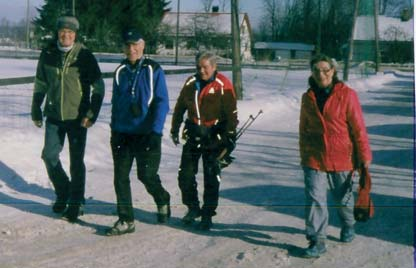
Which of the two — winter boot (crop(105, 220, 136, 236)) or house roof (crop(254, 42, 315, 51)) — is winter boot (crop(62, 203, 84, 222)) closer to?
winter boot (crop(105, 220, 136, 236))

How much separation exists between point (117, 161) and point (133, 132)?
267mm

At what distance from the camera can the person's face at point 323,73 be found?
450 cm

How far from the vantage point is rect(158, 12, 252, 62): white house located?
6.63 metres

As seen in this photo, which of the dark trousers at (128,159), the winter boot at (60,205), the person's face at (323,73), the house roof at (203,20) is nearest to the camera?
the person's face at (323,73)

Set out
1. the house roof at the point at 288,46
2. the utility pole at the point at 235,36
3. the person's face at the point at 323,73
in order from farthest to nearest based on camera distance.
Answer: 1. the utility pole at the point at 235,36
2. the house roof at the point at 288,46
3. the person's face at the point at 323,73

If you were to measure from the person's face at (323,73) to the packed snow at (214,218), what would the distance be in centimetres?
117

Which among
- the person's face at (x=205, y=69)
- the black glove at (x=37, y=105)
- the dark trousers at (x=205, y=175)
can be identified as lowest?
the dark trousers at (x=205, y=175)

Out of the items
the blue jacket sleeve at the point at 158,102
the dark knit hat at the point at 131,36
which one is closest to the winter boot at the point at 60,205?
the blue jacket sleeve at the point at 158,102

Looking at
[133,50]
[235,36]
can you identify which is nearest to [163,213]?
[133,50]

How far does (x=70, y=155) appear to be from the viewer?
5.61 m

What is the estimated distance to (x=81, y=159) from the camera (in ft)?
18.7

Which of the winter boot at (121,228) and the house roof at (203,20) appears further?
the house roof at (203,20)

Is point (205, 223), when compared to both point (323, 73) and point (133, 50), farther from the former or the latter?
point (323, 73)

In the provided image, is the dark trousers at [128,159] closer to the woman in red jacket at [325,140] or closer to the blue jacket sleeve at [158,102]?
the blue jacket sleeve at [158,102]
